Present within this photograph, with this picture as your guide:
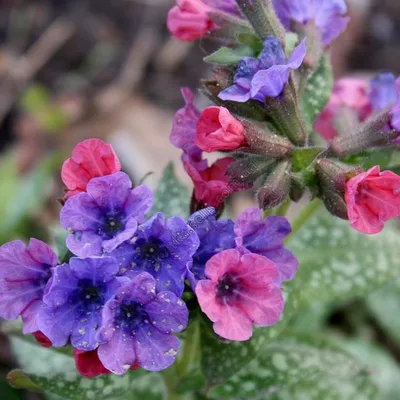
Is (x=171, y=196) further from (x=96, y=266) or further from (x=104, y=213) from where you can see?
(x=96, y=266)

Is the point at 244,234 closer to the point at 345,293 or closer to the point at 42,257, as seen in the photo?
the point at 42,257

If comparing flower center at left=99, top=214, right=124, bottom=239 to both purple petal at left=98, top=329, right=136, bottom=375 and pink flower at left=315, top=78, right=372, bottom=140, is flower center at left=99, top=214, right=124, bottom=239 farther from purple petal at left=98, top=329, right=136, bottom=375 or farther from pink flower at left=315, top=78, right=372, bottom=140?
pink flower at left=315, top=78, right=372, bottom=140

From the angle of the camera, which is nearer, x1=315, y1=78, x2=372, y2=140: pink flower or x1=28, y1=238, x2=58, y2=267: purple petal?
x1=28, y1=238, x2=58, y2=267: purple petal

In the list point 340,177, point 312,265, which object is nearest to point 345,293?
point 312,265

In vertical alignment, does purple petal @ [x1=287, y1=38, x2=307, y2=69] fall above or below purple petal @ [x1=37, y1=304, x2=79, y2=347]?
above

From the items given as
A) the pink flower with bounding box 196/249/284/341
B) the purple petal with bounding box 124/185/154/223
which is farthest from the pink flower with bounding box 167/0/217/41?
the pink flower with bounding box 196/249/284/341

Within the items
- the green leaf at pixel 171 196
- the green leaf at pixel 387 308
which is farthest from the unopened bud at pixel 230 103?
the green leaf at pixel 387 308

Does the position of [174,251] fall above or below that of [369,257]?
above

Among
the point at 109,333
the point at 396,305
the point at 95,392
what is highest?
the point at 109,333
